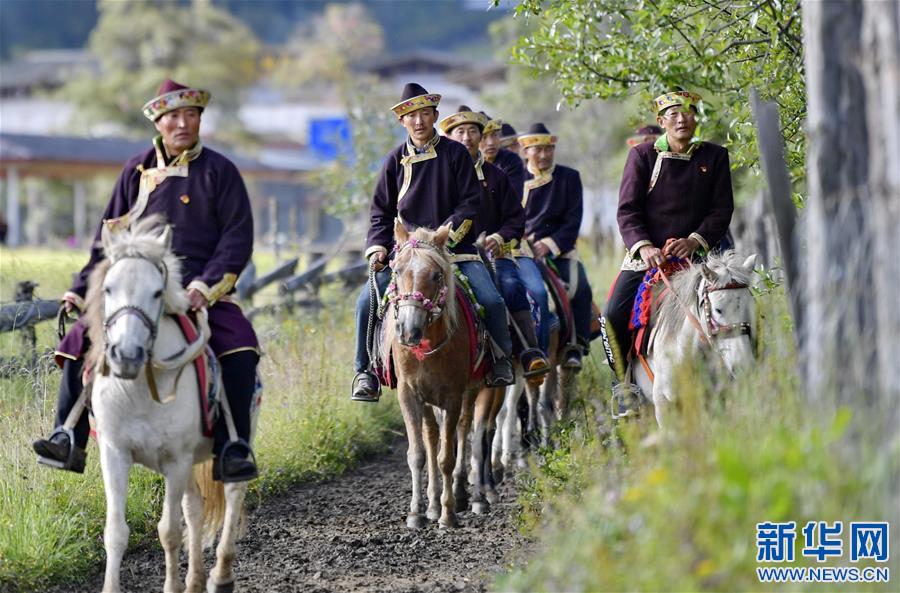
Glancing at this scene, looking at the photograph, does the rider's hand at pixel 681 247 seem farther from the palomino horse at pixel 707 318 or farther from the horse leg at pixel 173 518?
the horse leg at pixel 173 518

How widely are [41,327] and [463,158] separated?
195 inches

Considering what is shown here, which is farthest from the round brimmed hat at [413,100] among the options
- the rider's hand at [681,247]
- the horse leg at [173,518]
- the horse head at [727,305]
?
the horse leg at [173,518]

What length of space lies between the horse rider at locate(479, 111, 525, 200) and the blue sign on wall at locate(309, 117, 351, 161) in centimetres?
1147

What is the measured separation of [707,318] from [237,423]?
120 inches

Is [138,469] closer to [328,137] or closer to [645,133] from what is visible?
[645,133]

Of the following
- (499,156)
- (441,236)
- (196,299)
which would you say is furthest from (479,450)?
(196,299)

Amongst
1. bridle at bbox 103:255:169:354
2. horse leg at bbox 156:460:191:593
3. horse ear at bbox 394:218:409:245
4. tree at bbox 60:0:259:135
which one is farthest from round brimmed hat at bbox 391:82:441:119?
tree at bbox 60:0:259:135

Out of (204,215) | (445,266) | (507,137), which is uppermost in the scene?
(507,137)

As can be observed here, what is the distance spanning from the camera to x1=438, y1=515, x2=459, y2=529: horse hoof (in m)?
9.16

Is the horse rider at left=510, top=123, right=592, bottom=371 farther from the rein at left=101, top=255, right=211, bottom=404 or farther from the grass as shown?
the grass

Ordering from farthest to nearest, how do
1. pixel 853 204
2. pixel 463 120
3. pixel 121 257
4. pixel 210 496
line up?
1. pixel 463 120
2. pixel 210 496
3. pixel 121 257
4. pixel 853 204

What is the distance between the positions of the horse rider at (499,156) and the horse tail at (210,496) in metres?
5.14

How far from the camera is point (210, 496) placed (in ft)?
24.8

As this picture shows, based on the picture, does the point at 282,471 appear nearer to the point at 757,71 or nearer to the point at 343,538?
the point at 343,538
